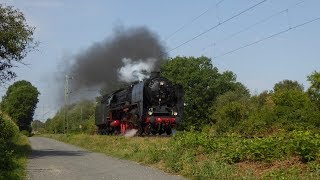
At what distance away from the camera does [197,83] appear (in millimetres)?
85750

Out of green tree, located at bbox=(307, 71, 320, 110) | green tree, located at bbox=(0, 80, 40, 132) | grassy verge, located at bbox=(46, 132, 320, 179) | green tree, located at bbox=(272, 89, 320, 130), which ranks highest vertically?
green tree, located at bbox=(0, 80, 40, 132)

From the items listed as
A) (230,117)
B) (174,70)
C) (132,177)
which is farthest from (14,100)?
(132,177)

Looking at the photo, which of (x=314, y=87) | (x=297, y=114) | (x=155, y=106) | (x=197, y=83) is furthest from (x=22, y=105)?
(x=155, y=106)

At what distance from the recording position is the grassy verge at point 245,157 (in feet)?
34.5

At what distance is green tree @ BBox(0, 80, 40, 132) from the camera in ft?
355

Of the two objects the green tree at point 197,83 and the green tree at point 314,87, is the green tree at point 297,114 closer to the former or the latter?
the green tree at point 314,87

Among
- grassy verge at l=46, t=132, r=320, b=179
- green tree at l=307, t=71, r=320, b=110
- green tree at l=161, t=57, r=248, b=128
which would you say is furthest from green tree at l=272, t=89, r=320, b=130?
green tree at l=161, t=57, r=248, b=128

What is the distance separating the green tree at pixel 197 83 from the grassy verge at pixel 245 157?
66.5 meters

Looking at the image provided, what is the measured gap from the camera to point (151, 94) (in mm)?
32219

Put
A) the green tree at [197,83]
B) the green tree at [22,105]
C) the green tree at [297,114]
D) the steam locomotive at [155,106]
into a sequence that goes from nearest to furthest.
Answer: the steam locomotive at [155,106] → the green tree at [297,114] → the green tree at [197,83] → the green tree at [22,105]

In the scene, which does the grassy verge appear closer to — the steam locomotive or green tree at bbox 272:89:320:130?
the steam locomotive

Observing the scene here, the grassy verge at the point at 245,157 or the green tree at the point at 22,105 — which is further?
the green tree at the point at 22,105

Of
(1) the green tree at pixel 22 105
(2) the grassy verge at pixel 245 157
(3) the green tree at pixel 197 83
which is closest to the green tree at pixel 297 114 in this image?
(2) the grassy verge at pixel 245 157

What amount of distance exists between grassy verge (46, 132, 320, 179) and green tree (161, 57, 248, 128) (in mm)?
66524
